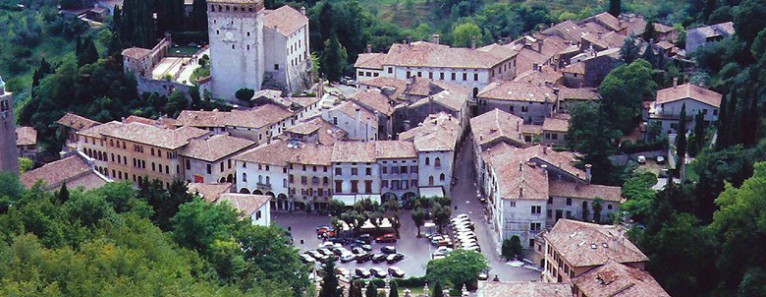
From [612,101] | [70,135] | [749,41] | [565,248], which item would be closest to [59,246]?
[565,248]

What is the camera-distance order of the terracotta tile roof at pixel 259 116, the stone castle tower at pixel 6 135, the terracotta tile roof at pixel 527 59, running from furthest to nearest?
the terracotta tile roof at pixel 527 59 → the terracotta tile roof at pixel 259 116 → the stone castle tower at pixel 6 135

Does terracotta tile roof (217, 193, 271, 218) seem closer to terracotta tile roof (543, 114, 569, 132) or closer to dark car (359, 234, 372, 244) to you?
dark car (359, 234, 372, 244)

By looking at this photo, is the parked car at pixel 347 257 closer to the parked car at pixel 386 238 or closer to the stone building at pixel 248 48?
the parked car at pixel 386 238

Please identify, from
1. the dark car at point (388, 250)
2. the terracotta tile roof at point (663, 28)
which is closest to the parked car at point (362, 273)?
the dark car at point (388, 250)

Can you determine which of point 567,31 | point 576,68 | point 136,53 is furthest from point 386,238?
point 567,31

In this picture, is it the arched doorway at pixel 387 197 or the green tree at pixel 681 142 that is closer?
the green tree at pixel 681 142

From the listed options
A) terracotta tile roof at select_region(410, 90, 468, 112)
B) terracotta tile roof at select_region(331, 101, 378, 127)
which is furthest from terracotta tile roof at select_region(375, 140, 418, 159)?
terracotta tile roof at select_region(410, 90, 468, 112)
